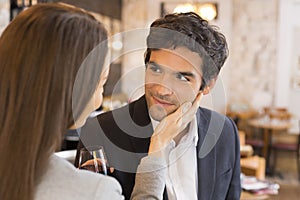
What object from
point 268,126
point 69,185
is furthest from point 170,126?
point 268,126

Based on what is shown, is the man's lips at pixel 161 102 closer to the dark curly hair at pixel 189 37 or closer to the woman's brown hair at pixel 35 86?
the dark curly hair at pixel 189 37

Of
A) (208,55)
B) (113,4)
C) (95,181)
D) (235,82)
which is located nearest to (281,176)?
(235,82)

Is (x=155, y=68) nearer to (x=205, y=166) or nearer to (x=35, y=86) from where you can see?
(x=205, y=166)

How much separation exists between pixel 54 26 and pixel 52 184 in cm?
31

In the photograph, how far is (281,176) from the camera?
6082 mm

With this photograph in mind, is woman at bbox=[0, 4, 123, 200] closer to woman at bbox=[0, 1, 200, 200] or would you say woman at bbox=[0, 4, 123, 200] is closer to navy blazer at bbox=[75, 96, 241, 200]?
woman at bbox=[0, 1, 200, 200]

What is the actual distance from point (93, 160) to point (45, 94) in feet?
1.27

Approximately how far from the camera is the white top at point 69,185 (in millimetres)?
851

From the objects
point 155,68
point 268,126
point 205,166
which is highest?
point 155,68

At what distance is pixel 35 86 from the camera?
2.65 ft

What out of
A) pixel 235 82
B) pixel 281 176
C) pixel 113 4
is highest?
pixel 113 4

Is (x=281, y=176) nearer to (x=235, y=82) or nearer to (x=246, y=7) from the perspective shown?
(x=235, y=82)

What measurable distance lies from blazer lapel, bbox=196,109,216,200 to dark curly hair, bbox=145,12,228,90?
0.54 ft

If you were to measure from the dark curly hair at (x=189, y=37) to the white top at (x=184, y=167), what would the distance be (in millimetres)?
182
